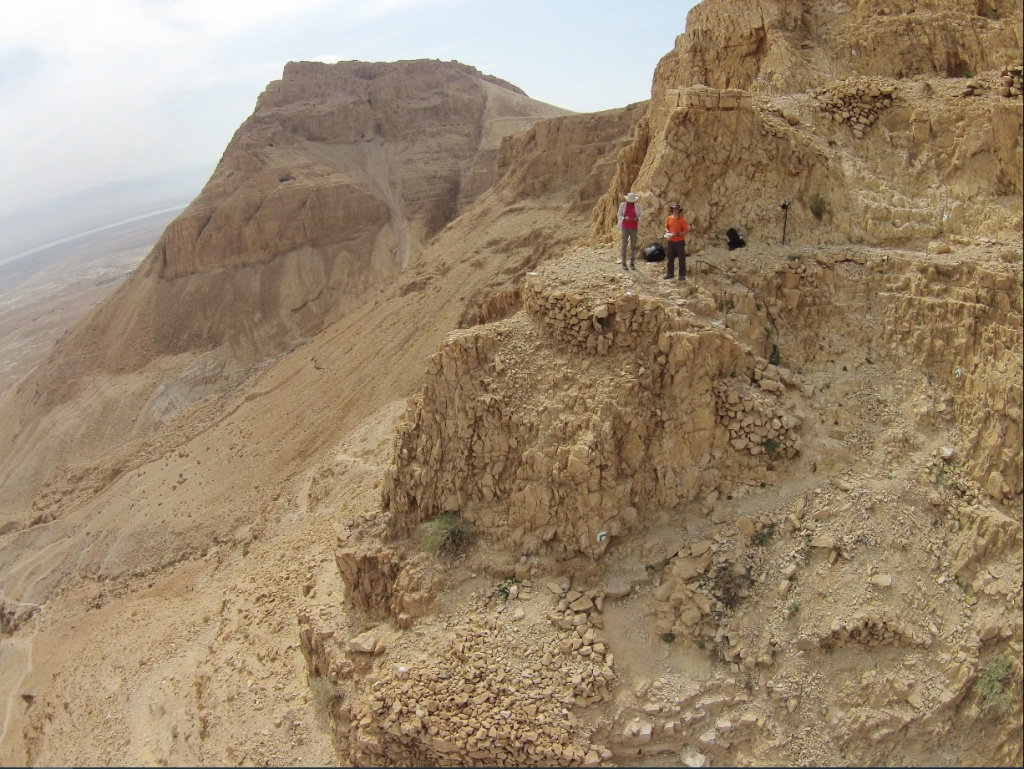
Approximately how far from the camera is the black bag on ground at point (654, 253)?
Result: 11656 mm

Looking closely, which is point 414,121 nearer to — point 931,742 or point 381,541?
point 381,541

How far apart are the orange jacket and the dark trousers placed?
3.3 inches

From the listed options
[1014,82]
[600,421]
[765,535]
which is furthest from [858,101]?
[765,535]

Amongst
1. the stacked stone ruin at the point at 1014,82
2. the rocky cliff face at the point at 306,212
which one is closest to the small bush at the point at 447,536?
the stacked stone ruin at the point at 1014,82

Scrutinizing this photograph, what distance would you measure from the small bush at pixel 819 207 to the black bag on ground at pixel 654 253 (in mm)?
2608

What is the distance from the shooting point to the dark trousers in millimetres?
10945

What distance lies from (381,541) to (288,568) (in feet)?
11.4

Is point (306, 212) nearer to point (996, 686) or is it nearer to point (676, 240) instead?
point (676, 240)

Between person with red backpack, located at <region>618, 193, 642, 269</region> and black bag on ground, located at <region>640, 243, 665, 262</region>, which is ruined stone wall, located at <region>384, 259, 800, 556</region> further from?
black bag on ground, located at <region>640, 243, 665, 262</region>

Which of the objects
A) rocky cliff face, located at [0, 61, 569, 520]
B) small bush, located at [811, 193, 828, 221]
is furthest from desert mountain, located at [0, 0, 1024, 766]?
rocky cliff face, located at [0, 61, 569, 520]

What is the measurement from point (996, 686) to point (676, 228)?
22.8ft

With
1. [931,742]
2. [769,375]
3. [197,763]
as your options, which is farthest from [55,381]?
[931,742]

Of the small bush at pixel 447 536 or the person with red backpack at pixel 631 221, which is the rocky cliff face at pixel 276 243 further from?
the person with red backpack at pixel 631 221

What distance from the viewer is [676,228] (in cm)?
1073
